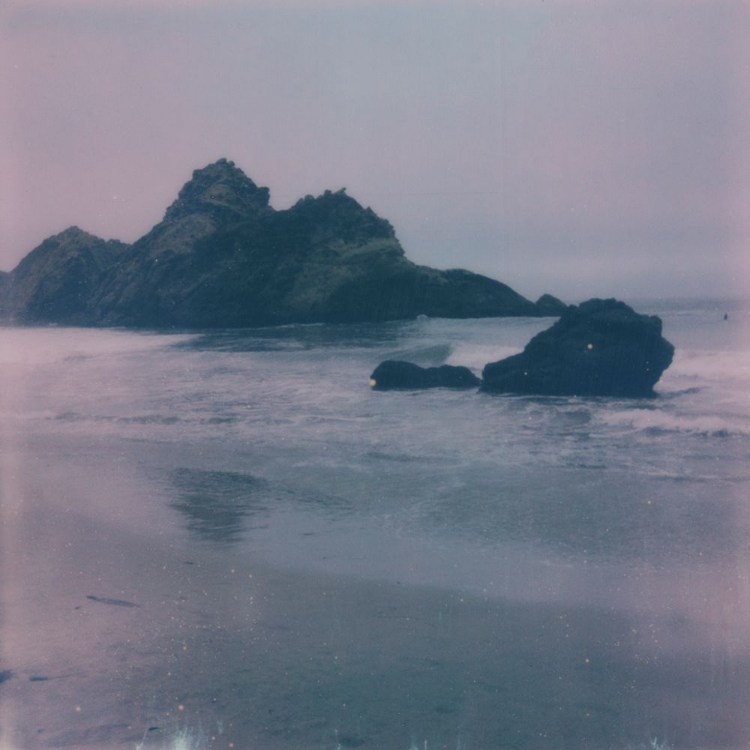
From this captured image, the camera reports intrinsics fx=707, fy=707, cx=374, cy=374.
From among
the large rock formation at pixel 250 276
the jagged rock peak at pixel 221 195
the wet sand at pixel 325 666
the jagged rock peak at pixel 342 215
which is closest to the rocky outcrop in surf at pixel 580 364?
the wet sand at pixel 325 666

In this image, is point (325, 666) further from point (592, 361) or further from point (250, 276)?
point (250, 276)

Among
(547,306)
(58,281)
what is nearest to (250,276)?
(547,306)

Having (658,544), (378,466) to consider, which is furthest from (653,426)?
(658,544)

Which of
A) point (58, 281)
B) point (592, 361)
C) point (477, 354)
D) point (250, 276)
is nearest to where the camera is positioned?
point (592, 361)

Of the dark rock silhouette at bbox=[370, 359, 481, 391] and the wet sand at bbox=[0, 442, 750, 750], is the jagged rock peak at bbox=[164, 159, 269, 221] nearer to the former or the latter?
the dark rock silhouette at bbox=[370, 359, 481, 391]

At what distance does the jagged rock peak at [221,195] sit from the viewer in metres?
61.9

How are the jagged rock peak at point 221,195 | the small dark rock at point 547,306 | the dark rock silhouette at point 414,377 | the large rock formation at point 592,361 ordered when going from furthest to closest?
1. the jagged rock peak at point 221,195
2. the small dark rock at point 547,306
3. the dark rock silhouette at point 414,377
4. the large rock formation at point 592,361

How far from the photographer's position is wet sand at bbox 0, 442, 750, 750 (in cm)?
237

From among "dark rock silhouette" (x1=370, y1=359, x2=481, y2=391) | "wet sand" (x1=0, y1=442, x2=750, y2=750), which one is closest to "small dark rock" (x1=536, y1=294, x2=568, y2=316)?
"dark rock silhouette" (x1=370, y1=359, x2=481, y2=391)

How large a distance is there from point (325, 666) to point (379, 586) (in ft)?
3.31

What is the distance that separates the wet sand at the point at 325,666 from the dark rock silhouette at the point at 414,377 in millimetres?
9009

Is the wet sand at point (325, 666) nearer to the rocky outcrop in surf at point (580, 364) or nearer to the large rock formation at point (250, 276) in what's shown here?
the rocky outcrop in surf at point (580, 364)

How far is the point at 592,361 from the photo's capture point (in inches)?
492

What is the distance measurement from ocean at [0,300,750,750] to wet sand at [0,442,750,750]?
0.01 meters
